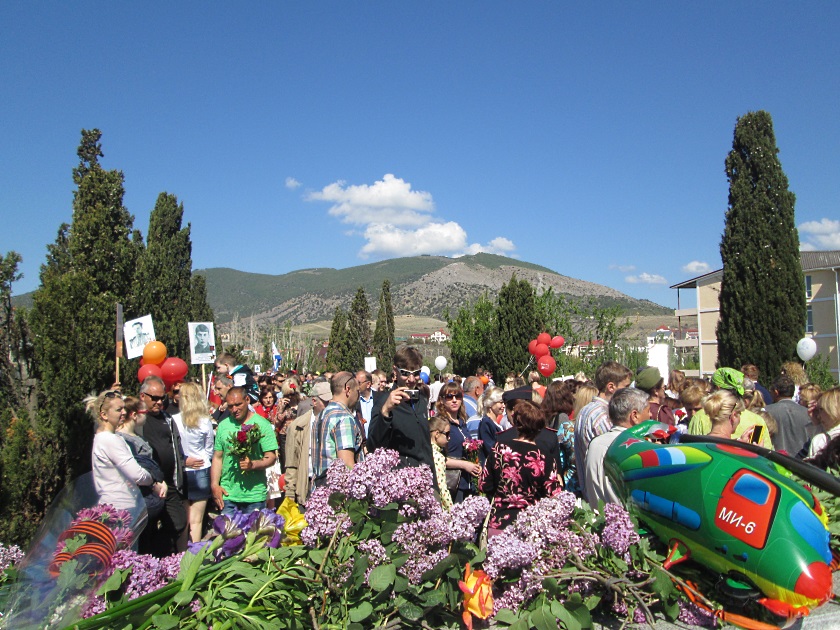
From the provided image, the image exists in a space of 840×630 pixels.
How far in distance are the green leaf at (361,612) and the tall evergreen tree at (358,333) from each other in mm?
43920

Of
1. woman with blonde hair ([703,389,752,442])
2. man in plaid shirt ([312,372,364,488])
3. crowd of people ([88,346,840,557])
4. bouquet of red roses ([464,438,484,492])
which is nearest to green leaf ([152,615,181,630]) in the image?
crowd of people ([88,346,840,557])

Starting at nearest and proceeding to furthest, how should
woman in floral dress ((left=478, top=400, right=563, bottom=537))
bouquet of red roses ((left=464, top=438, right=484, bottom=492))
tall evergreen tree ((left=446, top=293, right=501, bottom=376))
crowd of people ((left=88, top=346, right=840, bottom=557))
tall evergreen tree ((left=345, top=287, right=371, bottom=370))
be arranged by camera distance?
woman in floral dress ((left=478, top=400, right=563, bottom=537)), crowd of people ((left=88, top=346, right=840, bottom=557)), bouquet of red roses ((left=464, top=438, right=484, bottom=492)), tall evergreen tree ((left=446, top=293, right=501, bottom=376)), tall evergreen tree ((left=345, top=287, right=371, bottom=370))

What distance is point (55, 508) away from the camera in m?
2.50

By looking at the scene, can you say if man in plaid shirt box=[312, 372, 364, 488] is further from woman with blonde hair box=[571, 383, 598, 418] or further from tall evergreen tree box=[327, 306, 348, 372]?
tall evergreen tree box=[327, 306, 348, 372]

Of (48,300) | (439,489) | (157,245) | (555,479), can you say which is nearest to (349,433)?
(439,489)

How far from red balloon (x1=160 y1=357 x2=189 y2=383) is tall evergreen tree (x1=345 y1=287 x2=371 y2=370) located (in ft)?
118

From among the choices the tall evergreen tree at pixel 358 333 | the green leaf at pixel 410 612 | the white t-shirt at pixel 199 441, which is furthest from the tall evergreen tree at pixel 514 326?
the green leaf at pixel 410 612

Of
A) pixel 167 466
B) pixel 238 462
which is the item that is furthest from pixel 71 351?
pixel 238 462

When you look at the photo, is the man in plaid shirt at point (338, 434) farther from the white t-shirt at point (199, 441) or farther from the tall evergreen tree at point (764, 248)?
the tall evergreen tree at point (764, 248)

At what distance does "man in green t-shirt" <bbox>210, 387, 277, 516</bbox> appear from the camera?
6375 mm

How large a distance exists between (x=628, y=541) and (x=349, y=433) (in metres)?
2.75

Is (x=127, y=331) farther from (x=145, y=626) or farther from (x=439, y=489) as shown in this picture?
(x=145, y=626)

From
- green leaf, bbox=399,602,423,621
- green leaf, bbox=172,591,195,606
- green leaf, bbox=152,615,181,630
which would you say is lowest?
green leaf, bbox=399,602,423,621

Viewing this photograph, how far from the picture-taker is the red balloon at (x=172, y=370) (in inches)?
393
